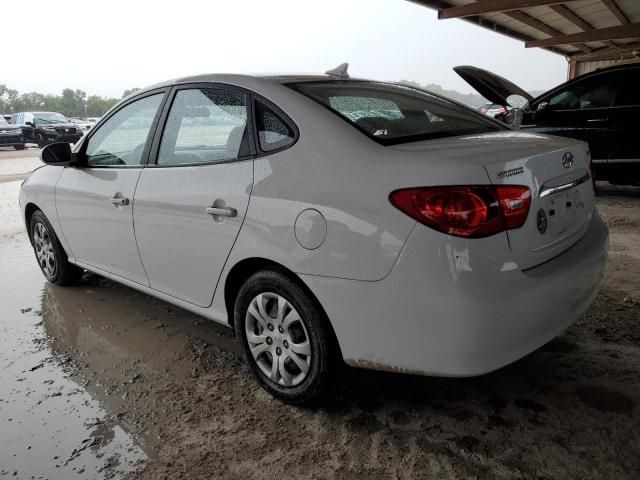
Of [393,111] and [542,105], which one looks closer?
[393,111]

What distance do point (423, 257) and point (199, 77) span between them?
1.64 meters

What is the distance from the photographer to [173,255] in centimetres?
265

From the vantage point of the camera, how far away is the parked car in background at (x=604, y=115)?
617cm

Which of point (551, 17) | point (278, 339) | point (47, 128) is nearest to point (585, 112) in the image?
point (278, 339)

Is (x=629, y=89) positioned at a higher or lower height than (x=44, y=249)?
higher

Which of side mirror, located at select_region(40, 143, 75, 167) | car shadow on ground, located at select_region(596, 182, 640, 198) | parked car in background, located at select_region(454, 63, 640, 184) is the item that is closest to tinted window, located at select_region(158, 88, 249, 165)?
side mirror, located at select_region(40, 143, 75, 167)

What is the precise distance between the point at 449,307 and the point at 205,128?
1526 mm

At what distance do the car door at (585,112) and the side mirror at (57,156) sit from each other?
231 inches

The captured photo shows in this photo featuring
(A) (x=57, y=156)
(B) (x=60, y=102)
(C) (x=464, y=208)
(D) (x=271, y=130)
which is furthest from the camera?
(B) (x=60, y=102)

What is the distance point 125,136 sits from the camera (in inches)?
122

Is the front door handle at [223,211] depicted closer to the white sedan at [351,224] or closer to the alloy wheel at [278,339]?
the white sedan at [351,224]

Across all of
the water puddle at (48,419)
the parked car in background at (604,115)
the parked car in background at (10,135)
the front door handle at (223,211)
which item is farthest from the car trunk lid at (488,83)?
the parked car in background at (10,135)

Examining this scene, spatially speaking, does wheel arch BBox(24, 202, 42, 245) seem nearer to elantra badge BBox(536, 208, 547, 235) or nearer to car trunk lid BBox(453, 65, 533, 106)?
elantra badge BBox(536, 208, 547, 235)

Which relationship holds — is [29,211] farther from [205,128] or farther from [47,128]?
[47,128]
